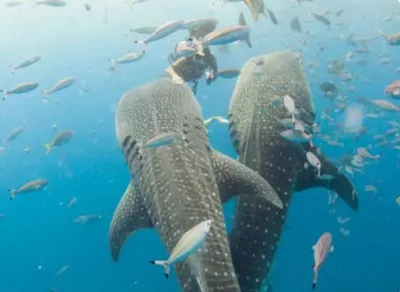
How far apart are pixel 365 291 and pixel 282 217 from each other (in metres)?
17.4

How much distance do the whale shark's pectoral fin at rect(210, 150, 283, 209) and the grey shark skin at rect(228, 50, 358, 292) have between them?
0.35m

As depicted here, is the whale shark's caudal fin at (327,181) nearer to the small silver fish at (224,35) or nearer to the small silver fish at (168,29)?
the small silver fish at (224,35)

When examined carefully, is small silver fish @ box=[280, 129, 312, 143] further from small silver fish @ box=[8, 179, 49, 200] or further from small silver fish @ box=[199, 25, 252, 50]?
small silver fish @ box=[8, 179, 49, 200]

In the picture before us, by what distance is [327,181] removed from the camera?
5246 mm

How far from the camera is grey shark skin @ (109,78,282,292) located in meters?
3.02

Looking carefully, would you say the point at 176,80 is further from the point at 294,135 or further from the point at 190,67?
the point at 294,135

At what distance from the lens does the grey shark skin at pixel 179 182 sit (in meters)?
3.02

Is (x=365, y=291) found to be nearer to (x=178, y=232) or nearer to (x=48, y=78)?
(x=178, y=232)

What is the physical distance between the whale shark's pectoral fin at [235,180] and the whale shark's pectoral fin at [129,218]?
736mm

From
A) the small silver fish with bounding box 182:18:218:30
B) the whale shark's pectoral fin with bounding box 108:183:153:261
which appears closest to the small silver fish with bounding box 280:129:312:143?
the whale shark's pectoral fin with bounding box 108:183:153:261

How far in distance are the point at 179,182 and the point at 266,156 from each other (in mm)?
1447

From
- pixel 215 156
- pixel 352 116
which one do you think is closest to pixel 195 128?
pixel 215 156

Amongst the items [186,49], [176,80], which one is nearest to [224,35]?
[186,49]

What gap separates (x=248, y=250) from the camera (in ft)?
13.0
